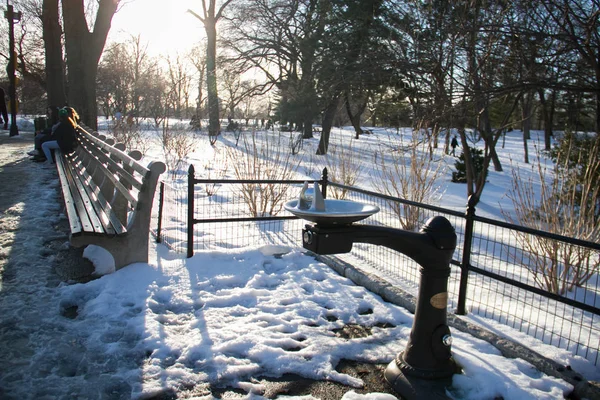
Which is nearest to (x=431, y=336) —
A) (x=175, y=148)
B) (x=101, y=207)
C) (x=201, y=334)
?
(x=201, y=334)

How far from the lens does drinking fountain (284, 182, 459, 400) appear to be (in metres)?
2.35

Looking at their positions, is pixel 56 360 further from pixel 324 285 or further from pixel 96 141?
pixel 96 141

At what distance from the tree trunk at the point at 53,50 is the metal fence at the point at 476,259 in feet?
29.8

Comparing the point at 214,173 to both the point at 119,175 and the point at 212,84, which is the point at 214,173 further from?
the point at 212,84

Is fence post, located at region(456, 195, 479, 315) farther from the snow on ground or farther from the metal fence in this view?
the snow on ground

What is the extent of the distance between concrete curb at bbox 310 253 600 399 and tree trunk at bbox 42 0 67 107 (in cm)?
1420

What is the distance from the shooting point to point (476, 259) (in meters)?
5.86

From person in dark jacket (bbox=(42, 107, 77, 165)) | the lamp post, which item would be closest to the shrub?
person in dark jacket (bbox=(42, 107, 77, 165))

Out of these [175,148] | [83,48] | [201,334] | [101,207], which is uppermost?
[83,48]

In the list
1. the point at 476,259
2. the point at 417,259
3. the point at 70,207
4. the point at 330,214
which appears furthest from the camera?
the point at 476,259

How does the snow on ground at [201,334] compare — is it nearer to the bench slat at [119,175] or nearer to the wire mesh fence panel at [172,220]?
the bench slat at [119,175]

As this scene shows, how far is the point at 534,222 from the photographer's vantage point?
16.9 feet

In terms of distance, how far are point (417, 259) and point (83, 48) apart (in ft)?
43.8

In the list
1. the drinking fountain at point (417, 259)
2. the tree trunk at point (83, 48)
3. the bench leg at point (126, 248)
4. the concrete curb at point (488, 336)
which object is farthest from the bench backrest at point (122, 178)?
the tree trunk at point (83, 48)
